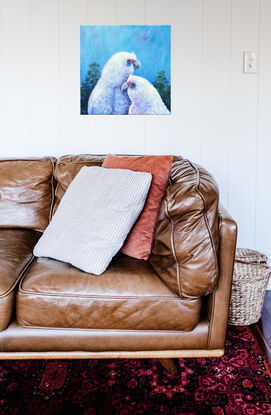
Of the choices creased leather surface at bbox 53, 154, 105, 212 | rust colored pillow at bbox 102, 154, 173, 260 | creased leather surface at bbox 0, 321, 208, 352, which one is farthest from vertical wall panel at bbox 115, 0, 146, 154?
creased leather surface at bbox 0, 321, 208, 352

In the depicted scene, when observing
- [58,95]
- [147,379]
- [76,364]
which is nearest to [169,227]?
[147,379]

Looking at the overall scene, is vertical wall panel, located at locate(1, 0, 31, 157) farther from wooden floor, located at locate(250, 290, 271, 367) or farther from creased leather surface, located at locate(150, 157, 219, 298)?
wooden floor, located at locate(250, 290, 271, 367)

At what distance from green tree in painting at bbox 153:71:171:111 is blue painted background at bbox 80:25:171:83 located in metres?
0.02

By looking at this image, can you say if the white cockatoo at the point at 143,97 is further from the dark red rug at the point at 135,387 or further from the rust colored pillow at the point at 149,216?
the dark red rug at the point at 135,387

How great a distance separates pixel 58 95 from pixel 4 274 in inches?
54.2

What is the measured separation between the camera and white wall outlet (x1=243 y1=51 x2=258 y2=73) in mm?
2238

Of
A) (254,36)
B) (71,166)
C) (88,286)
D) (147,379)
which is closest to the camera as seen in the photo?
(88,286)

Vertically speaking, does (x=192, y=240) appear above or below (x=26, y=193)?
below

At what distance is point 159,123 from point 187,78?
0.34 metres

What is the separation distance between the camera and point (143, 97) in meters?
2.28

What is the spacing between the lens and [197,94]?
228 cm

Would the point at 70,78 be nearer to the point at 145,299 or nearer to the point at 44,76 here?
the point at 44,76

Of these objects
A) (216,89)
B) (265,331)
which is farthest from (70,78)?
(265,331)

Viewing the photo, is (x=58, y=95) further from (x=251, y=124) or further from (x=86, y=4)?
(x=251, y=124)
